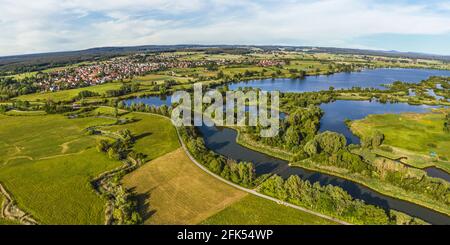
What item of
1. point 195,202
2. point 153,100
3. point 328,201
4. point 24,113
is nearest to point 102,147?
point 195,202

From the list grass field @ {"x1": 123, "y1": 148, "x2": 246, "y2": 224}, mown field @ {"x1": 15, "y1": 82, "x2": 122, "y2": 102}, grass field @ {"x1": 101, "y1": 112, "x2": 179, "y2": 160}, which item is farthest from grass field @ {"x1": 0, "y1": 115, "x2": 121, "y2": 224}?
mown field @ {"x1": 15, "y1": 82, "x2": 122, "y2": 102}

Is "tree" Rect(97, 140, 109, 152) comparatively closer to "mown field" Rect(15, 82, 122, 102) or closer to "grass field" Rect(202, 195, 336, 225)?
"grass field" Rect(202, 195, 336, 225)

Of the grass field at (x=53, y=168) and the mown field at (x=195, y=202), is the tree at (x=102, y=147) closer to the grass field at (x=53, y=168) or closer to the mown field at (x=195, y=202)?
the grass field at (x=53, y=168)

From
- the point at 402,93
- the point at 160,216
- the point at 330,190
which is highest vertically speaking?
the point at 402,93

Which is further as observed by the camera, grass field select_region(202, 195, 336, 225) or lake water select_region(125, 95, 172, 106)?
lake water select_region(125, 95, 172, 106)

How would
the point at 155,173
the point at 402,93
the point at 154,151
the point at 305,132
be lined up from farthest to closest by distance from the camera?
the point at 402,93, the point at 305,132, the point at 154,151, the point at 155,173

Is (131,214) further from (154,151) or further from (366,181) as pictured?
(366,181)

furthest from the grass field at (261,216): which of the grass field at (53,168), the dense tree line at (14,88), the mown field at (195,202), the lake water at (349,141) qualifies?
the dense tree line at (14,88)

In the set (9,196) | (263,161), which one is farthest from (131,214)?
(263,161)
